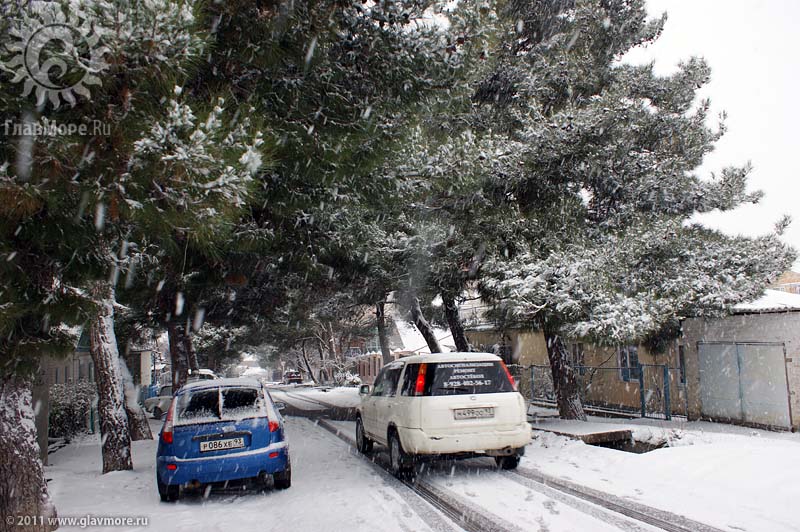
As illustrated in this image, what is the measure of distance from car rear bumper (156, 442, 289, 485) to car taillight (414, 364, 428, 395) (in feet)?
7.39

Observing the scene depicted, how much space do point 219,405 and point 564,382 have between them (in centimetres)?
957

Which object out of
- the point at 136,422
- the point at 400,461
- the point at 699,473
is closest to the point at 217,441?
the point at 400,461

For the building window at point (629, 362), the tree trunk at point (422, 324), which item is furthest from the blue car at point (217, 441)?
the building window at point (629, 362)

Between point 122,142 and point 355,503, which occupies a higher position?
point 122,142

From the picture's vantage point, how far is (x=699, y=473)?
26.8 ft

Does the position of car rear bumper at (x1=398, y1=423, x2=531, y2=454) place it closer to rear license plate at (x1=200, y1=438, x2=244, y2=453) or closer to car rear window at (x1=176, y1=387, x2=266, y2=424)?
car rear window at (x1=176, y1=387, x2=266, y2=424)

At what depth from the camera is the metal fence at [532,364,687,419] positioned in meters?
16.4

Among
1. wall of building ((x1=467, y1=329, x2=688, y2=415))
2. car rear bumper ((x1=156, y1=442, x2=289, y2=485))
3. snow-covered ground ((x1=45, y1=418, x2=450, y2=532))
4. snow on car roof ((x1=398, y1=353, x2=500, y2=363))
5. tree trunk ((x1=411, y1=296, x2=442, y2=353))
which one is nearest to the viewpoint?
snow-covered ground ((x1=45, y1=418, x2=450, y2=532))

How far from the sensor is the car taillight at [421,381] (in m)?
8.51

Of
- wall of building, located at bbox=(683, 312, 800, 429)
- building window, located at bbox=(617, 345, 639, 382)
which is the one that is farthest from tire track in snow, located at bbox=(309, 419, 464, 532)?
building window, located at bbox=(617, 345, 639, 382)

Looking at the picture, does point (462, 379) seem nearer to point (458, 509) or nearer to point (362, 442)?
point (458, 509)

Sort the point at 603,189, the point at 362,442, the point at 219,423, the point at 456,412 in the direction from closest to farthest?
1. the point at 219,423
2. the point at 456,412
3. the point at 362,442
4. the point at 603,189

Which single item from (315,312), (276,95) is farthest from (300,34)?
(315,312)

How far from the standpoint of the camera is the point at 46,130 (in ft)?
12.9
